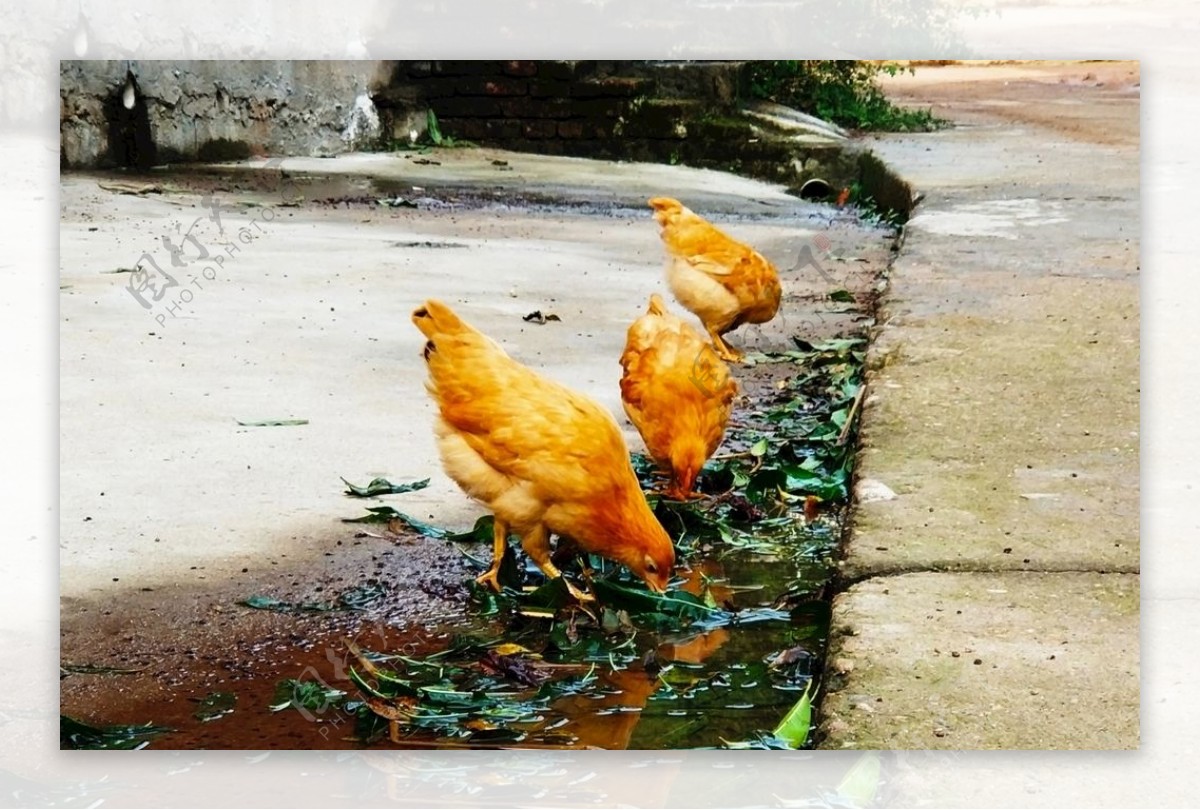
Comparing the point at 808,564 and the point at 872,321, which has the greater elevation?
the point at 872,321

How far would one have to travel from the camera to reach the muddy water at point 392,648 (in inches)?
88.9

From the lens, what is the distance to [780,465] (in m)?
2.53

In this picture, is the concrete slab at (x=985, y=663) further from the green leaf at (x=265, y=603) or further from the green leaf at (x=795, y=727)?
the green leaf at (x=265, y=603)

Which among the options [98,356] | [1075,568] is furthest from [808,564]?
[98,356]

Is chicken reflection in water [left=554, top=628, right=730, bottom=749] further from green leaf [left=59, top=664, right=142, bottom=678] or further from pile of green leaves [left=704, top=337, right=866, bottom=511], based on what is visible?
green leaf [left=59, top=664, right=142, bottom=678]

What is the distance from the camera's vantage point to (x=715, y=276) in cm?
250

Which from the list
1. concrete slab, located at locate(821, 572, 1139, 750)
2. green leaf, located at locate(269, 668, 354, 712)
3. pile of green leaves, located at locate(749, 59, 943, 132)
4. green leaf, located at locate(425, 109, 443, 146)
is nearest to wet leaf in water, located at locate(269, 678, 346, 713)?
green leaf, located at locate(269, 668, 354, 712)

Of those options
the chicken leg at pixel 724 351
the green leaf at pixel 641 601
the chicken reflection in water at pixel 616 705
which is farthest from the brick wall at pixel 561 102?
the chicken reflection in water at pixel 616 705

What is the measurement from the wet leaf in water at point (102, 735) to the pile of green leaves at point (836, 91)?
Answer: 4.27 feet

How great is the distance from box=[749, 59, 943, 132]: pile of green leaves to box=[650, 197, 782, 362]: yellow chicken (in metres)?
0.23

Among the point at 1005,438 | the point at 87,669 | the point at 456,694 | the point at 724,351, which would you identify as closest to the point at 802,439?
the point at 724,351

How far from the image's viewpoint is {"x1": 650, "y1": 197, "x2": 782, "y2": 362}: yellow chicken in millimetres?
2490

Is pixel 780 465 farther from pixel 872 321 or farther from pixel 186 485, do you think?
pixel 186 485

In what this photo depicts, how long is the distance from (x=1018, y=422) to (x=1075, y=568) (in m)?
0.25
